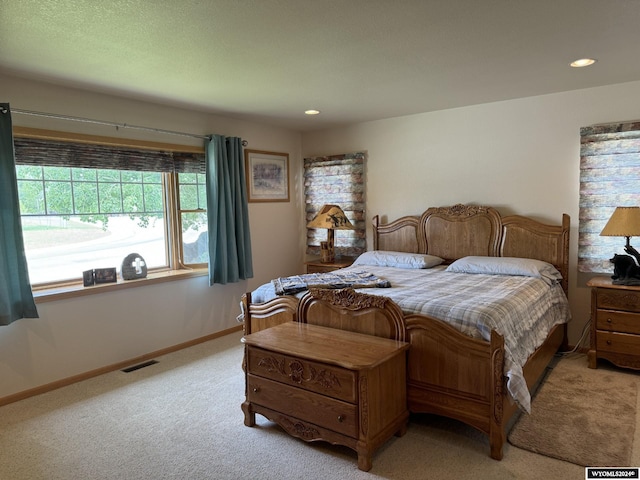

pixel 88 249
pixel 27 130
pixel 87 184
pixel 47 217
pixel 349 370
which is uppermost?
pixel 27 130

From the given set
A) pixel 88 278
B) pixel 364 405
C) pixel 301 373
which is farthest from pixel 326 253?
pixel 364 405

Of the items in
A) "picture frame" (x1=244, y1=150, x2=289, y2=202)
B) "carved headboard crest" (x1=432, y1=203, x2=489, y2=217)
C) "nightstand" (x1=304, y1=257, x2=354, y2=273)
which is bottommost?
"nightstand" (x1=304, y1=257, x2=354, y2=273)

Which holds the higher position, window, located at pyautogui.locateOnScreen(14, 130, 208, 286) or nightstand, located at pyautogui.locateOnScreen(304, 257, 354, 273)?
window, located at pyautogui.locateOnScreen(14, 130, 208, 286)

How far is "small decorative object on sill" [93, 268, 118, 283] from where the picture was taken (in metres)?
3.77

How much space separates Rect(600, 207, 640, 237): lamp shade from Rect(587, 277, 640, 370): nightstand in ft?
1.34

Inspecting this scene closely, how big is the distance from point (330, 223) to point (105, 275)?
2299mm

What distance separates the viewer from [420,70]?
318 cm

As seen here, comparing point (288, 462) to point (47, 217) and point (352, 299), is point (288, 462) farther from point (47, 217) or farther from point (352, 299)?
point (47, 217)

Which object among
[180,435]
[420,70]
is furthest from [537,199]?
[180,435]

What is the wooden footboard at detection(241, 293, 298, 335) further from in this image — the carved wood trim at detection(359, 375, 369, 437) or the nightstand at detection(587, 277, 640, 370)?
the nightstand at detection(587, 277, 640, 370)

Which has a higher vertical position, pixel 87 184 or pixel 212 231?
pixel 87 184

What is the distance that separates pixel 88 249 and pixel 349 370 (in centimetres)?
274

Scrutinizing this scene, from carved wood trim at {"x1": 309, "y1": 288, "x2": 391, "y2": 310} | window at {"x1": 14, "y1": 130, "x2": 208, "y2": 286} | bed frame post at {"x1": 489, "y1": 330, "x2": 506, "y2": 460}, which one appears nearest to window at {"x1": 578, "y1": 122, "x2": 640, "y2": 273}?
bed frame post at {"x1": 489, "y1": 330, "x2": 506, "y2": 460}

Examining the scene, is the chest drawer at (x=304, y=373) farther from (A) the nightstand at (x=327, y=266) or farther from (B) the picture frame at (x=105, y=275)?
(A) the nightstand at (x=327, y=266)
